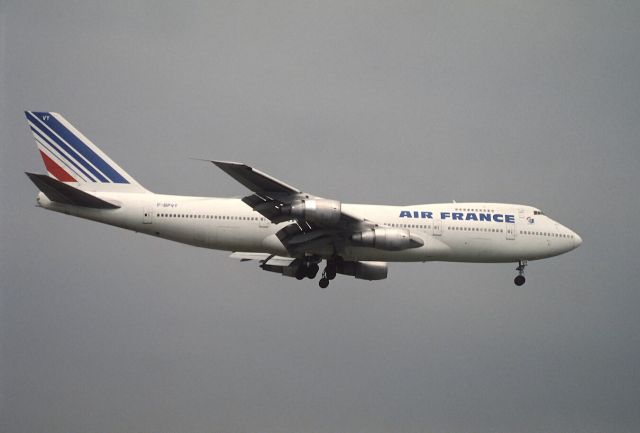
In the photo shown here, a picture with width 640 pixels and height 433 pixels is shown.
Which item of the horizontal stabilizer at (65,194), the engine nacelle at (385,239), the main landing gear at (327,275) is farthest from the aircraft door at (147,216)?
the engine nacelle at (385,239)

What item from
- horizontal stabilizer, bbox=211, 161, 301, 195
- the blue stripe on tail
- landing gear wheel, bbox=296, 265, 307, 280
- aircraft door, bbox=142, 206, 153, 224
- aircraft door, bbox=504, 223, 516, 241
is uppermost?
the blue stripe on tail

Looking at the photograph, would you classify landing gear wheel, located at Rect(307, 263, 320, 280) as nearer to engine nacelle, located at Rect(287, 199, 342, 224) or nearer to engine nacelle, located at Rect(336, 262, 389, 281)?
engine nacelle, located at Rect(336, 262, 389, 281)

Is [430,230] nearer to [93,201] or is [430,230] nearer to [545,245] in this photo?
[545,245]

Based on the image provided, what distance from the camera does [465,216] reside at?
4391cm

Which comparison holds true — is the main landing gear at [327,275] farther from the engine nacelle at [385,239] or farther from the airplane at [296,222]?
the engine nacelle at [385,239]

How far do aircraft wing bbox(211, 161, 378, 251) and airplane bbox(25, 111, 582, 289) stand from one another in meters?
0.05

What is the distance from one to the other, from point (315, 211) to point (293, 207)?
0.99 m

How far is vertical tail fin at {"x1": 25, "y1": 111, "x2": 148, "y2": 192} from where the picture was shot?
4344cm

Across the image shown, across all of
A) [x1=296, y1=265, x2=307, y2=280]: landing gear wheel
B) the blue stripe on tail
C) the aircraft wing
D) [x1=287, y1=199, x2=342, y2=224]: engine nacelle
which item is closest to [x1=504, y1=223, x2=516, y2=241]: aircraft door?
the aircraft wing

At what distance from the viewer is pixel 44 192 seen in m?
40.1

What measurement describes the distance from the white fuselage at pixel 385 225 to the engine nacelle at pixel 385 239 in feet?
3.03

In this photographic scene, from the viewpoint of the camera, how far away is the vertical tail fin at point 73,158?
4344 centimetres

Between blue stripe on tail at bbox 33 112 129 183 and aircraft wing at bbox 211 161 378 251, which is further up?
blue stripe on tail at bbox 33 112 129 183

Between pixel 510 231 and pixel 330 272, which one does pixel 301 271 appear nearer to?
pixel 330 272
